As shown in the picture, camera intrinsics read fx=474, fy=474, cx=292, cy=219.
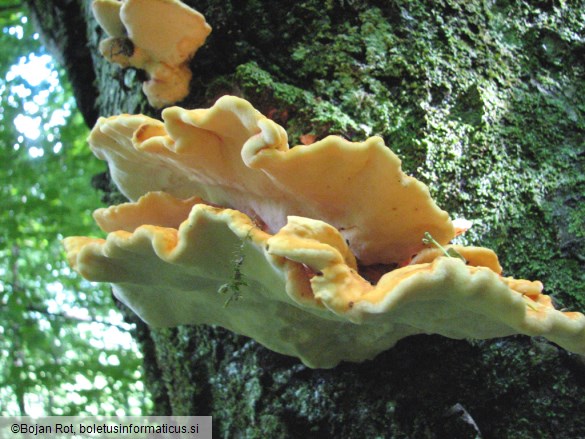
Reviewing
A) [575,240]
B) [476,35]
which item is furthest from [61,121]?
[575,240]

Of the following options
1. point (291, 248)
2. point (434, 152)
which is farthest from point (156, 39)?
point (291, 248)

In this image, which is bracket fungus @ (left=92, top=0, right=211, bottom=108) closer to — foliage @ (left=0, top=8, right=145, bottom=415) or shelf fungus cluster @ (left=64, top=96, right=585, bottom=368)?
shelf fungus cluster @ (left=64, top=96, right=585, bottom=368)

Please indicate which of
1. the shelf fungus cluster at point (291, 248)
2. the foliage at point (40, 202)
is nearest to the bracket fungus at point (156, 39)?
the shelf fungus cluster at point (291, 248)

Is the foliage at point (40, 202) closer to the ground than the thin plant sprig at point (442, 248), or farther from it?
farther from it

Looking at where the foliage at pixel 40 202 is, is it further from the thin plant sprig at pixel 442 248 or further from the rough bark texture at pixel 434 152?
the thin plant sprig at pixel 442 248

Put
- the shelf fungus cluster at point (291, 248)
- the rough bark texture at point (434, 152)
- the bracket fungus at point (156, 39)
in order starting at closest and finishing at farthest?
1. the shelf fungus cluster at point (291, 248)
2. the rough bark texture at point (434, 152)
3. the bracket fungus at point (156, 39)

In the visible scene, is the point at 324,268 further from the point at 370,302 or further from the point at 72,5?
the point at 72,5
